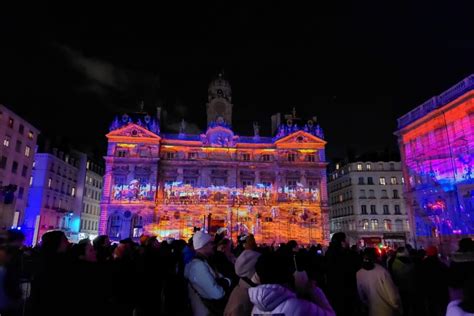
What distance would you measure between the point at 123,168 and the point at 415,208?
37.8 meters

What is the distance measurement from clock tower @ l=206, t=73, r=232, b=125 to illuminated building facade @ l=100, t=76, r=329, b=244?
2.92 metres

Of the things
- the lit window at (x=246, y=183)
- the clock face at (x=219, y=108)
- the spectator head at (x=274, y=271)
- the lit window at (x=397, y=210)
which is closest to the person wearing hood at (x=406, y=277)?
the spectator head at (x=274, y=271)

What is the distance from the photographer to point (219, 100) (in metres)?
55.3

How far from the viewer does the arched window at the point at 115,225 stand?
44.5 metres

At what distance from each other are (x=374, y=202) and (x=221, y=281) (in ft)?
182

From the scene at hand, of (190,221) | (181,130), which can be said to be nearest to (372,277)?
(190,221)

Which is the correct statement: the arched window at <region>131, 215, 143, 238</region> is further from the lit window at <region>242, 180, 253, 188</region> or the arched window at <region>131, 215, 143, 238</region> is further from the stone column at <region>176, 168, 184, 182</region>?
the lit window at <region>242, 180, 253, 188</region>

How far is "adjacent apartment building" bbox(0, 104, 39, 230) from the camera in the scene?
36000 millimetres

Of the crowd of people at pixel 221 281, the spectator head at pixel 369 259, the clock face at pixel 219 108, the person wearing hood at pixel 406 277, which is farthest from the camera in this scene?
the clock face at pixel 219 108

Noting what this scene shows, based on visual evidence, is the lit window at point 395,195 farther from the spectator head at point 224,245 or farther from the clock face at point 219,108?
the spectator head at point 224,245

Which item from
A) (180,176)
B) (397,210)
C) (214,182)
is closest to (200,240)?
(214,182)

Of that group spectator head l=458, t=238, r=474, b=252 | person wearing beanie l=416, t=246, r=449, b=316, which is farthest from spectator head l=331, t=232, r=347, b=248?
spectator head l=458, t=238, r=474, b=252

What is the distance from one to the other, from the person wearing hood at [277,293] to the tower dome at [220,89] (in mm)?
53988

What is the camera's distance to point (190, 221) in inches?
1805
